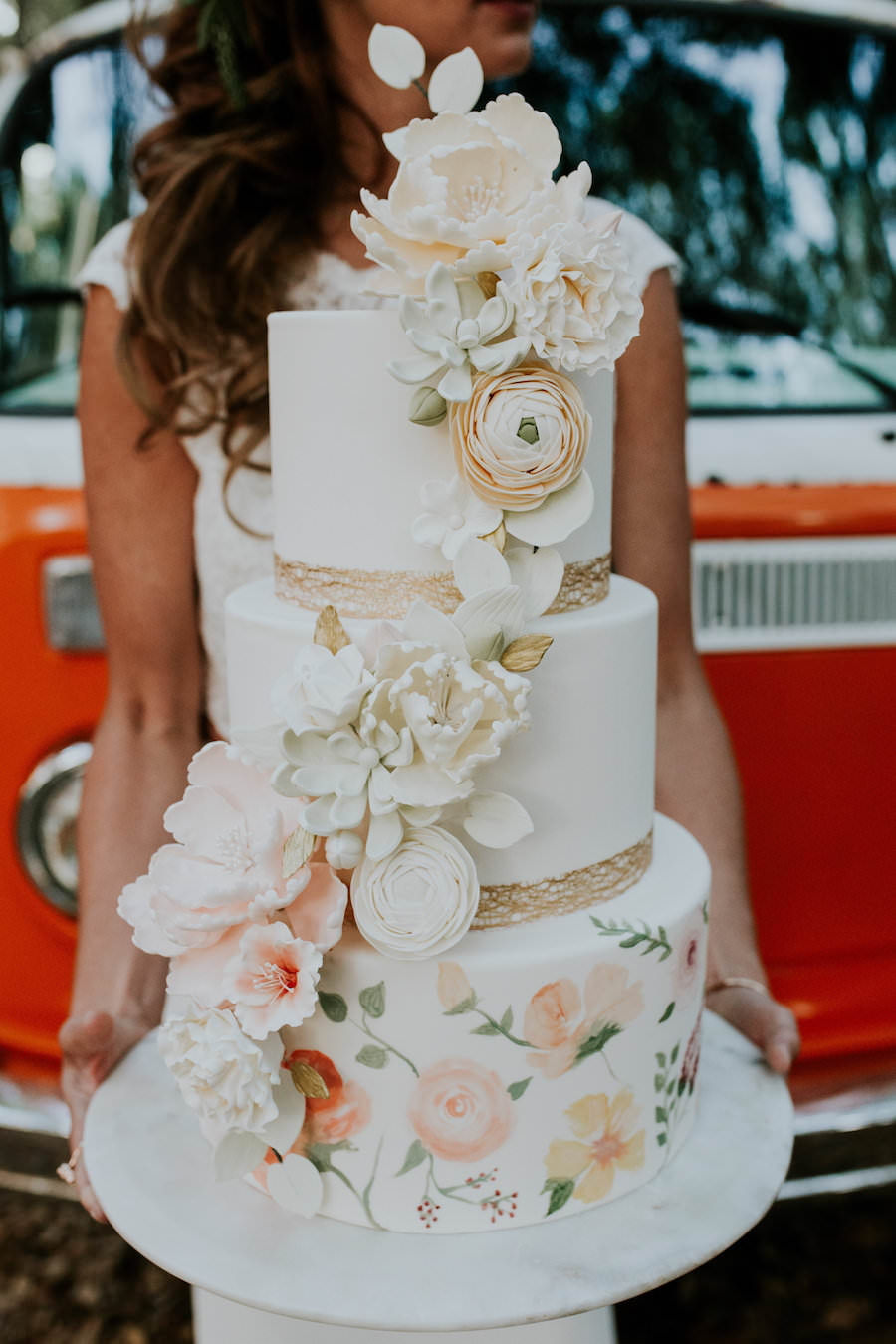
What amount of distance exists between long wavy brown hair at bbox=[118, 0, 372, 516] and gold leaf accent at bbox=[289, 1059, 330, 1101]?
2.35 feet

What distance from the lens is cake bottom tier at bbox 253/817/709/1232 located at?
37.8 inches

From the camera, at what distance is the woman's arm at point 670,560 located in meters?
1.47

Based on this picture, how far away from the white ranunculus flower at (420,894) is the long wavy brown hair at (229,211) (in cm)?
68

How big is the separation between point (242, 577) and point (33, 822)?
49cm

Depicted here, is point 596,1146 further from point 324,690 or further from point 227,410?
point 227,410

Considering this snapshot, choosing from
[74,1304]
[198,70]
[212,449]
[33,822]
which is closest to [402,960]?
[212,449]

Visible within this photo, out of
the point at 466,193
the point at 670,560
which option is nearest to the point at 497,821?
the point at 466,193

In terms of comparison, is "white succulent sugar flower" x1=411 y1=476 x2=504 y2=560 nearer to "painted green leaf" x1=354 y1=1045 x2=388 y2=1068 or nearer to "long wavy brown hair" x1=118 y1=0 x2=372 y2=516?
"painted green leaf" x1=354 y1=1045 x2=388 y2=1068


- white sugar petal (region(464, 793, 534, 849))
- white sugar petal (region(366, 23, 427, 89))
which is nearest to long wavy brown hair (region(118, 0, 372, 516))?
white sugar petal (region(366, 23, 427, 89))

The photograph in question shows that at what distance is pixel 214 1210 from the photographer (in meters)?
1.02

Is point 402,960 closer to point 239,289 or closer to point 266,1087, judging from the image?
point 266,1087

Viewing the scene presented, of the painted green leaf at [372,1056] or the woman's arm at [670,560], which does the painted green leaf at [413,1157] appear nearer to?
the painted green leaf at [372,1056]

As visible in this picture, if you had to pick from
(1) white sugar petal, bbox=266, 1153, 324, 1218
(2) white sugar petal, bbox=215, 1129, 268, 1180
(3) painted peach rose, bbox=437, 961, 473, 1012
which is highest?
(3) painted peach rose, bbox=437, 961, 473, 1012

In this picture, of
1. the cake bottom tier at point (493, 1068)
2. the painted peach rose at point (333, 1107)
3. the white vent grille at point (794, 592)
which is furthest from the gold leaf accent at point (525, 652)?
the white vent grille at point (794, 592)
